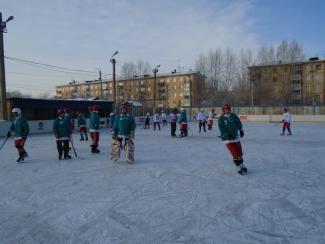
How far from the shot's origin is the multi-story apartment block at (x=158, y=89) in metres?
69.9

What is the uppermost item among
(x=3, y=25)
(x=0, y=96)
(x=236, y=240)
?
(x=3, y=25)

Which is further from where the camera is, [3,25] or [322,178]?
[3,25]

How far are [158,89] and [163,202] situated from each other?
8303cm

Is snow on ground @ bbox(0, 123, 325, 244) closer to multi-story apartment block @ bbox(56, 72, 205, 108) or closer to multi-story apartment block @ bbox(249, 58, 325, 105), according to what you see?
multi-story apartment block @ bbox(249, 58, 325, 105)

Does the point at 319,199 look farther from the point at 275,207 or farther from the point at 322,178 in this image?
the point at 322,178

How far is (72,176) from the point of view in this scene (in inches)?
311

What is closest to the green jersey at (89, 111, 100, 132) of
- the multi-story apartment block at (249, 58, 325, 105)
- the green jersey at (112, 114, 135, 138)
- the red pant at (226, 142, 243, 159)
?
the green jersey at (112, 114, 135, 138)

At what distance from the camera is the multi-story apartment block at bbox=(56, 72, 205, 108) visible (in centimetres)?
6994

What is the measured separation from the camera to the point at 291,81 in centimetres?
6175

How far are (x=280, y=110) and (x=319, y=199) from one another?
35.3 m

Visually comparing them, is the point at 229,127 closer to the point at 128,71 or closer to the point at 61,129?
the point at 61,129

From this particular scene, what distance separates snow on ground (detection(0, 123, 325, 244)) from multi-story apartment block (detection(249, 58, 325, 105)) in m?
48.0

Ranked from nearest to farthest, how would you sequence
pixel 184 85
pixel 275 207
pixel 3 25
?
pixel 275 207 < pixel 3 25 < pixel 184 85

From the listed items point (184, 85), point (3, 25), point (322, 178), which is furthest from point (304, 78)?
point (322, 178)
